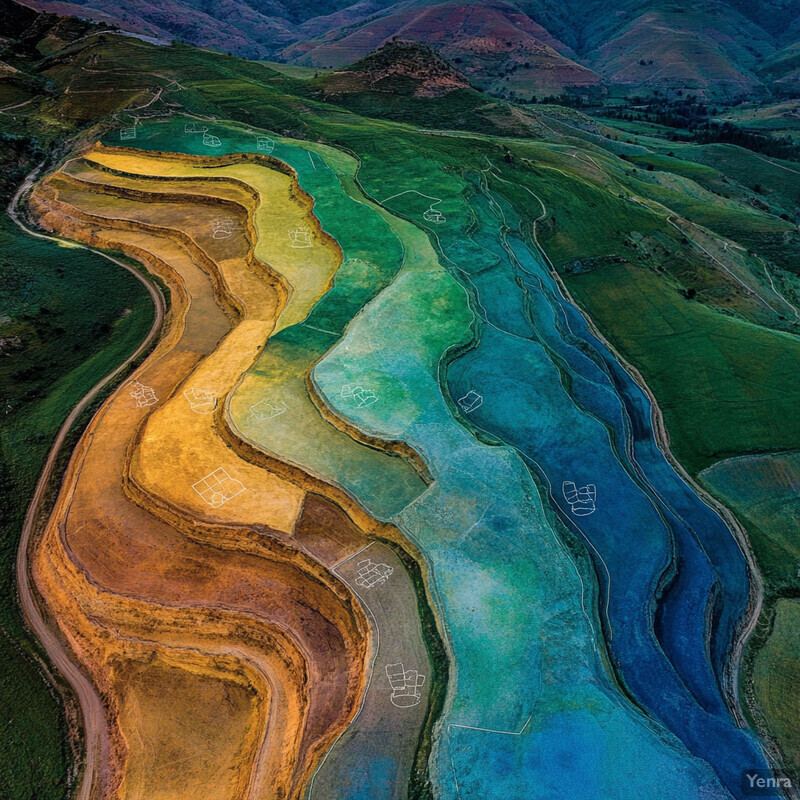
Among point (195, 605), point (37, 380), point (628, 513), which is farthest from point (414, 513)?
point (37, 380)

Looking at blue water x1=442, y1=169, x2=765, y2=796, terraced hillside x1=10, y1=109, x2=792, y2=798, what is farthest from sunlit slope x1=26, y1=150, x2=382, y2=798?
blue water x1=442, y1=169, x2=765, y2=796

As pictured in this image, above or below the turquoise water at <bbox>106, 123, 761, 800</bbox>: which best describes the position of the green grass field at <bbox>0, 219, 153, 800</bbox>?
below

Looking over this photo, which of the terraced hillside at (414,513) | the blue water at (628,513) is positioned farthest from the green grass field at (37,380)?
the blue water at (628,513)

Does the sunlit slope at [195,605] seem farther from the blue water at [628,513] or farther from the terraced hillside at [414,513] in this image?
the blue water at [628,513]

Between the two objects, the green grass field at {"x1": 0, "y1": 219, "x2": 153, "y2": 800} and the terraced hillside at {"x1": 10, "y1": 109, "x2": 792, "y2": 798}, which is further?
the green grass field at {"x1": 0, "y1": 219, "x2": 153, "y2": 800}

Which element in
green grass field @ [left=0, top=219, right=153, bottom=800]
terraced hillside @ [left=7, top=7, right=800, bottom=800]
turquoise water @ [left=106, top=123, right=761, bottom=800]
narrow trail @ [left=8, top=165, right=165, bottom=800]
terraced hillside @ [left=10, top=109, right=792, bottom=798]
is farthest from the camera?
narrow trail @ [left=8, top=165, right=165, bottom=800]

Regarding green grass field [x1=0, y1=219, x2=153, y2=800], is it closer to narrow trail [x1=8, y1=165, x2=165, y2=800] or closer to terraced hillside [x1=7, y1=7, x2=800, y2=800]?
narrow trail [x1=8, y1=165, x2=165, y2=800]

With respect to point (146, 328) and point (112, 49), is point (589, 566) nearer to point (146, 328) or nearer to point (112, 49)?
point (146, 328)
